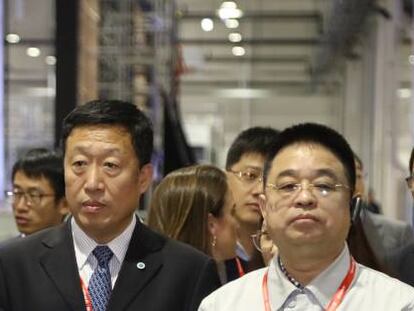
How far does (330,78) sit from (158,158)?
37.8 ft

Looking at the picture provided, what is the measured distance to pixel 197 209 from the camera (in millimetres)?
3008

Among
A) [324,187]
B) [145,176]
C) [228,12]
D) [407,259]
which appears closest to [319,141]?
Result: [324,187]

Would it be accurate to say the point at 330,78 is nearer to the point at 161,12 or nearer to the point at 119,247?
the point at 161,12

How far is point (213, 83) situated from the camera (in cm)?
2031

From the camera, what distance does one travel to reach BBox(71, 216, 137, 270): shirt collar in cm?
227

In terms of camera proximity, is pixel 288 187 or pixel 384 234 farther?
pixel 384 234

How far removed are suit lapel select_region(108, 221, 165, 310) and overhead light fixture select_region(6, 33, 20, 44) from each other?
439cm

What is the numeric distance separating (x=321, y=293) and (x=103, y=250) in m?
0.63

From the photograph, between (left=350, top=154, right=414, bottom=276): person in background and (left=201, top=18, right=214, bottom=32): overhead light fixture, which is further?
(left=201, top=18, right=214, bottom=32): overhead light fixture

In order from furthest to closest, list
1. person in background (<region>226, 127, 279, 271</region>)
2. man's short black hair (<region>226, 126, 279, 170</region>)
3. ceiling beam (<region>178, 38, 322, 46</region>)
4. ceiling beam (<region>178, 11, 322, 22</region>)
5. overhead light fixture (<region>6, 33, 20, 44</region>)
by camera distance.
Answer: ceiling beam (<region>178, 38, 322, 46</region>) → ceiling beam (<region>178, 11, 322, 22</region>) → overhead light fixture (<region>6, 33, 20, 44</region>) → man's short black hair (<region>226, 126, 279, 170</region>) → person in background (<region>226, 127, 279, 271</region>)

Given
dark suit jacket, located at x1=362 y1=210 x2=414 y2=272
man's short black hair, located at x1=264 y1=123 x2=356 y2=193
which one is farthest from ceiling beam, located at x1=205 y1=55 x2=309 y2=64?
man's short black hair, located at x1=264 y1=123 x2=356 y2=193

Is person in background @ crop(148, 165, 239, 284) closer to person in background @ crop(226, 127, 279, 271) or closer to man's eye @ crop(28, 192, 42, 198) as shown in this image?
person in background @ crop(226, 127, 279, 271)

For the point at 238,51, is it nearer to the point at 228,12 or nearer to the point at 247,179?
the point at 228,12

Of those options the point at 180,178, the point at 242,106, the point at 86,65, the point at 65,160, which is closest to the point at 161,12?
the point at 86,65
